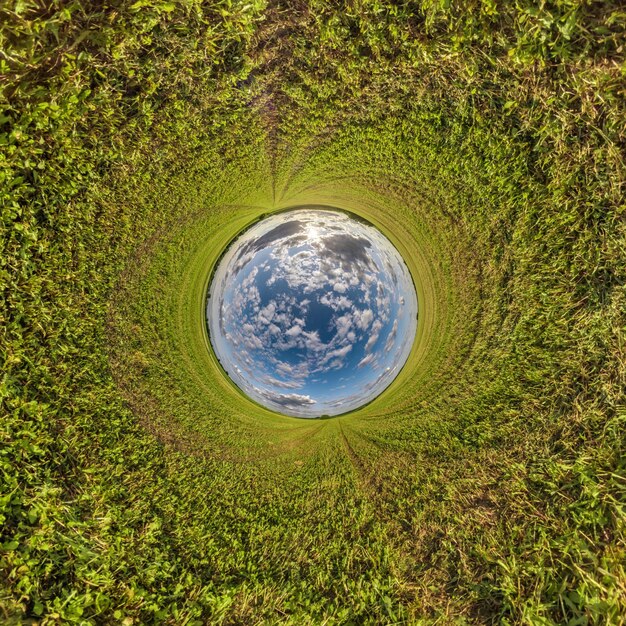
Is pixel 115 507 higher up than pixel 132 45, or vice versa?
pixel 132 45

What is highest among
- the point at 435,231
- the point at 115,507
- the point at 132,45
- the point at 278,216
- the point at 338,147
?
the point at 132,45

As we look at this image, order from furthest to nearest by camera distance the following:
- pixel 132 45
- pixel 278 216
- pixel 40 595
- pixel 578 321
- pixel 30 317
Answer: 1. pixel 278 216
2. pixel 578 321
3. pixel 30 317
4. pixel 132 45
5. pixel 40 595

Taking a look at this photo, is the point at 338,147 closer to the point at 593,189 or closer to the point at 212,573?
the point at 593,189

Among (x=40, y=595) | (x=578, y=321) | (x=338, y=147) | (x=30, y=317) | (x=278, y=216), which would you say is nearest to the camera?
(x=40, y=595)

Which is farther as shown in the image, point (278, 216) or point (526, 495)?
point (278, 216)

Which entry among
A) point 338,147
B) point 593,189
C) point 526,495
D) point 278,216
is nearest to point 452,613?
point 526,495

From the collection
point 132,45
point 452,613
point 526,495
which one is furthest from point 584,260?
point 132,45

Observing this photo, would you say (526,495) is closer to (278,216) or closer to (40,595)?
(278,216)
